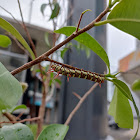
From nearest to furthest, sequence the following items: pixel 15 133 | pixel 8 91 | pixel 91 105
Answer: pixel 8 91 < pixel 15 133 < pixel 91 105

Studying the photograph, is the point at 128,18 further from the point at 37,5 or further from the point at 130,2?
the point at 37,5

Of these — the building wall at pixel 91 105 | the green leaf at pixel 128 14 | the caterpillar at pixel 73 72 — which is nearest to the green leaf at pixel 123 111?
the caterpillar at pixel 73 72

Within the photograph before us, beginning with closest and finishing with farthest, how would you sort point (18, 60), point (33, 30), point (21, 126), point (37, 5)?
point (21, 126) → point (37, 5) → point (33, 30) → point (18, 60)

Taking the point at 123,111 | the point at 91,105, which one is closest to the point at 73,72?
the point at 123,111

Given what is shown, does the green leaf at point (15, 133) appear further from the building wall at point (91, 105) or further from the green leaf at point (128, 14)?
the building wall at point (91, 105)

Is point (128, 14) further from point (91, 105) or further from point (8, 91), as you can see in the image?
point (91, 105)

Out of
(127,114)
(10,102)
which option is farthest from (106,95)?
(10,102)

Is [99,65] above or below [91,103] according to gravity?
above
